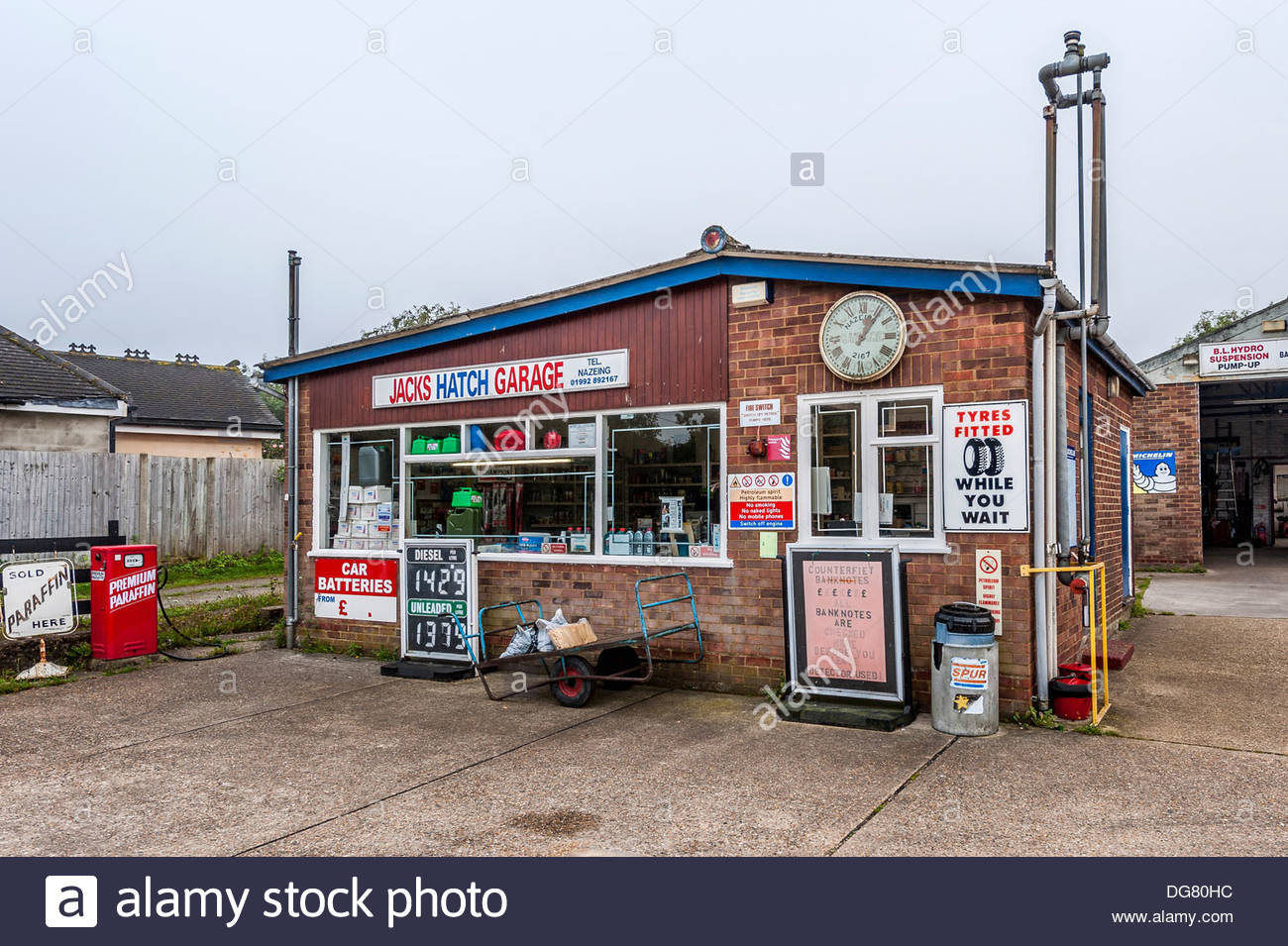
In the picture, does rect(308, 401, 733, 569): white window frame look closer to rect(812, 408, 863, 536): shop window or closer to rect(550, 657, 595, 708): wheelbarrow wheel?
rect(812, 408, 863, 536): shop window

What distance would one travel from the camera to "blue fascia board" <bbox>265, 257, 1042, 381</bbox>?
7.00 m

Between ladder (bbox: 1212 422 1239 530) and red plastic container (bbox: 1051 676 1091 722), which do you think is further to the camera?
ladder (bbox: 1212 422 1239 530)

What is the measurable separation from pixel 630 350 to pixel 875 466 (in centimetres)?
251

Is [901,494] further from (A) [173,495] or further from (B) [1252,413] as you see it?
(B) [1252,413]

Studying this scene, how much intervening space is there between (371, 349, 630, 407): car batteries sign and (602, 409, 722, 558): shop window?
1.50 feet

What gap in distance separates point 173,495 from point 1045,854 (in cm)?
1694

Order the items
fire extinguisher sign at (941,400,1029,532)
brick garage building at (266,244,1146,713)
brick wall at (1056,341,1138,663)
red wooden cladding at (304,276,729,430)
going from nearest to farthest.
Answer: fire extinguisher sign at (941,400,1029,532) < brick garage building at (266,244,1146,713) < brick wall at (1056,341,1138,663) < red wooden cladding at (304,276,729,430)

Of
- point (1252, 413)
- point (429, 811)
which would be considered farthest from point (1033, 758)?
point (1252, 413)

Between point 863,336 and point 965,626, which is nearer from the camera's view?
point 965,626

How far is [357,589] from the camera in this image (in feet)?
33.7

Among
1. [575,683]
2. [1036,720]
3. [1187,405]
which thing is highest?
[1187,405]

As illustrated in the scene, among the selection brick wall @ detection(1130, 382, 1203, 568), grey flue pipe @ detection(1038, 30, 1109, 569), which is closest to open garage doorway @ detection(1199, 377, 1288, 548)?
brick wall @ detection(1130, 382, 1203, 568)

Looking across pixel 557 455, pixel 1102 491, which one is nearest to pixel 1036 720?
pixel 1102 491

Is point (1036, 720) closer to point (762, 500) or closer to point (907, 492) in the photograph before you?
point (907, 492)
